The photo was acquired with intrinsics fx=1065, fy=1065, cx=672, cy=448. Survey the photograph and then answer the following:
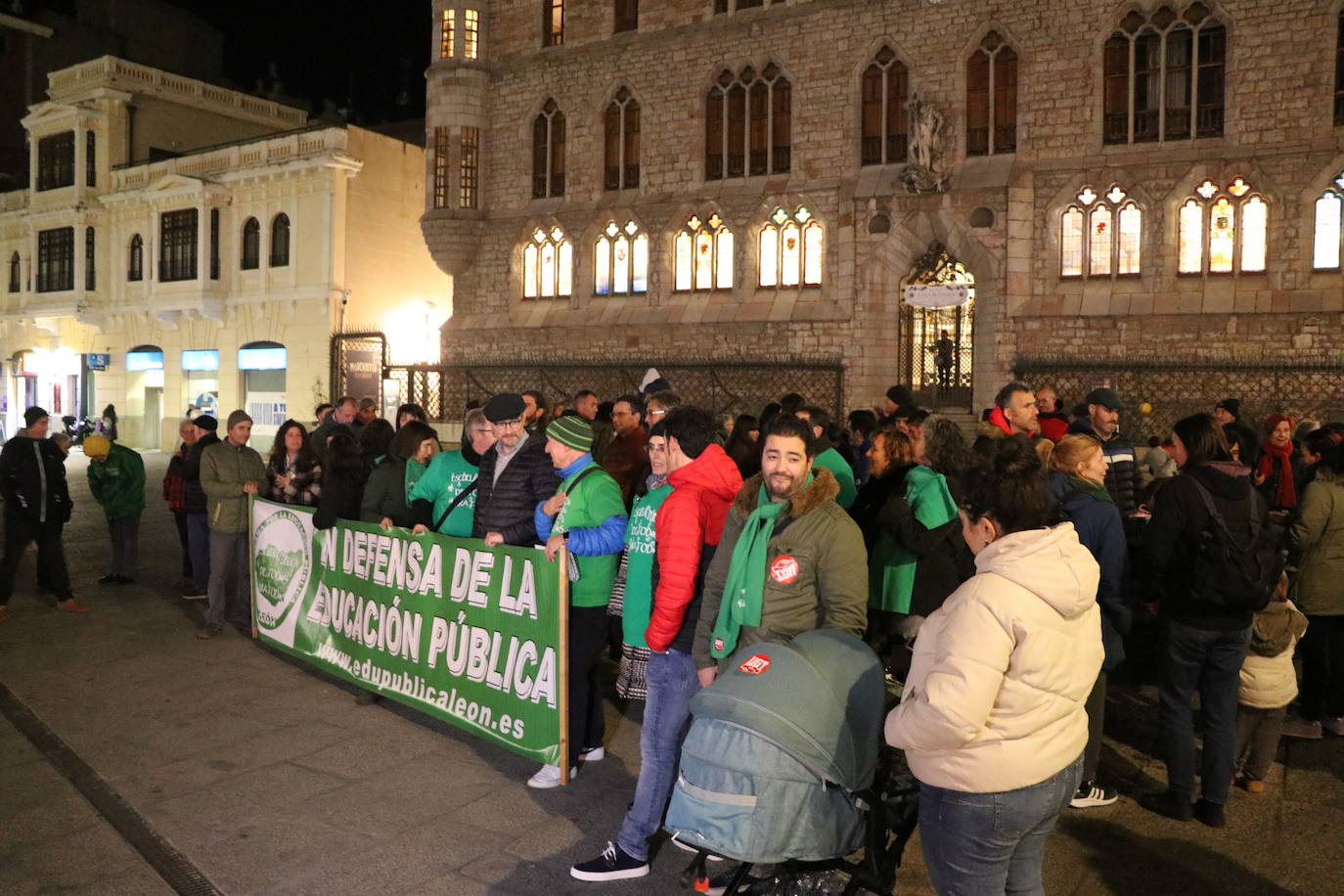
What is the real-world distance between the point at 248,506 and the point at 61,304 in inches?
1243

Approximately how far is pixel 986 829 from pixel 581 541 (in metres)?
2.59

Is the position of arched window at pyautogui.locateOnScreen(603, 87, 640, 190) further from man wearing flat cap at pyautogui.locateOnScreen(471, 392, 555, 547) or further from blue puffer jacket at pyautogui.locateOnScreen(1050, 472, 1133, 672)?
blue puffer jacket at pyautogui.locateOnScreen(1050, 472, 1133, 672)

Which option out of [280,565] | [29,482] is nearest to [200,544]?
[29,482]

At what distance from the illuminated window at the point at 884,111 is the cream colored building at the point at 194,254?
1455cm

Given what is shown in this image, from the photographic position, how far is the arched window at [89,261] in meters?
34.6

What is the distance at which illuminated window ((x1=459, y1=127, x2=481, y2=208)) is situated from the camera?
2542 centimetres

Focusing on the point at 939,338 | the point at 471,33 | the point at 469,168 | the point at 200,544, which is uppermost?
the point at 471,33

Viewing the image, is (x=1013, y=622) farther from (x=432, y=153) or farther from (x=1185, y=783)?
(x=432, y=153)

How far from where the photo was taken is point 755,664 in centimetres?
350

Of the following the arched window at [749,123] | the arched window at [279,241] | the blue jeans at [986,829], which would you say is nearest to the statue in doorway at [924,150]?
the arched window at [749,123]

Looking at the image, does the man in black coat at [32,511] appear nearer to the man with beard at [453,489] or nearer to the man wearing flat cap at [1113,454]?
the man with beard at [453,489]

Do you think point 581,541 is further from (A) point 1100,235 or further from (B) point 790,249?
(B) point 790,249

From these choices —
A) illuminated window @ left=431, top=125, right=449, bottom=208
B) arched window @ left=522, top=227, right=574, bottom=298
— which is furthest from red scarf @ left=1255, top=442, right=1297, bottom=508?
illuminated window @ left=431, top=125, right=449, bottom=208

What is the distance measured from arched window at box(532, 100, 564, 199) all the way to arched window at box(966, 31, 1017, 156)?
9.46 m
